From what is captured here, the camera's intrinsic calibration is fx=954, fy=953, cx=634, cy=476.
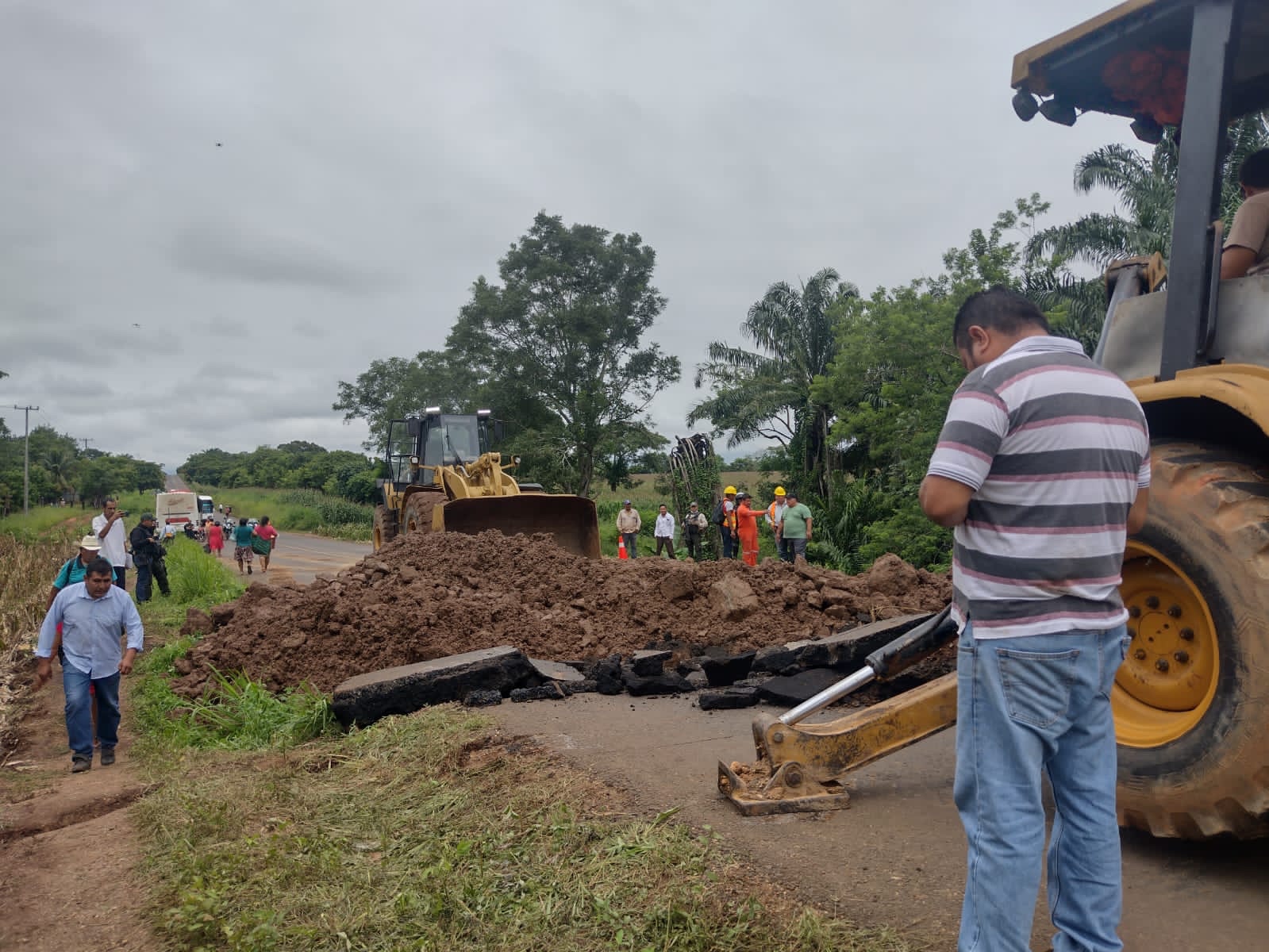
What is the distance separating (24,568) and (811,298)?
23.4 metres

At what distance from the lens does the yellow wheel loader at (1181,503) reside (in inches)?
119

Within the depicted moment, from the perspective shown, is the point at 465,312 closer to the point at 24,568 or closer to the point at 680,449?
the point at 680,449

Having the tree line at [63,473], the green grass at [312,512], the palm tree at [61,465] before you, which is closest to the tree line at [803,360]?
the green grass at [312,512]

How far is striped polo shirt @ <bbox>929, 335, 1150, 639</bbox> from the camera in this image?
2371mm

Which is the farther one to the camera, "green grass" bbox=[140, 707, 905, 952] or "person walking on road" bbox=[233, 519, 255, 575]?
"person walking on road" bbox=[233, 519, 255, 575]

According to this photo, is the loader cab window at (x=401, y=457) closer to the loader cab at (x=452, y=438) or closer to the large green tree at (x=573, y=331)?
the loader cab at (x=452, y=438)

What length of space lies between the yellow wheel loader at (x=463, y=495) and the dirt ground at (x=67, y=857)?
20.0 feet

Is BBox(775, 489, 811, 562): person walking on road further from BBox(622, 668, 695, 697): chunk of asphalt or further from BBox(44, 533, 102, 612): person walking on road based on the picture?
BBox(44, 533, 102, 612): person walking on road

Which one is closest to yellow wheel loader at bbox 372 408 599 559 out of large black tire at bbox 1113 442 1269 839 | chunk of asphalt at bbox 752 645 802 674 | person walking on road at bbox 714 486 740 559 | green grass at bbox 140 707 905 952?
person walking on road at bbox 714 486 740 559

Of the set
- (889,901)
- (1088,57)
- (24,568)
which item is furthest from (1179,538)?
(24,568)

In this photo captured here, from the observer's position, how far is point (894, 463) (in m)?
22.0

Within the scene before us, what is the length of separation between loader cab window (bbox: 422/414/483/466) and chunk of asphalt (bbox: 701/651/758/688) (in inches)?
430

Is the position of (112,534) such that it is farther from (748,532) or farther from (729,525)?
(729,525)

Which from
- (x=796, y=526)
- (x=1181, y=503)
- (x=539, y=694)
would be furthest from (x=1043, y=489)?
(x=796, y=526)
